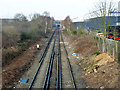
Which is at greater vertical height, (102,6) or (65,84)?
(102,6)

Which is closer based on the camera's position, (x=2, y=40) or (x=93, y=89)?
(x=93, y=89)

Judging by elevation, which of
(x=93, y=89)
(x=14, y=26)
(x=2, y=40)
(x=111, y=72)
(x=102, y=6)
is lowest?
(x=93, y=89)

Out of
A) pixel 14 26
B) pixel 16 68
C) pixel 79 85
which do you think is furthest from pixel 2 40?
pixel 79 85

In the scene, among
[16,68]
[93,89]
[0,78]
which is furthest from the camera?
[16,68]

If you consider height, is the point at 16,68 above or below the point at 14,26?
below

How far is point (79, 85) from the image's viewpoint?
8539 mm

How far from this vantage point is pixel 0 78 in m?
9.23

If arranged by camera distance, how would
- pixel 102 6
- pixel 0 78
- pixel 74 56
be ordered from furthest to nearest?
1. pixel 74 56
2. pixel 102 6
3. pixel 0 78

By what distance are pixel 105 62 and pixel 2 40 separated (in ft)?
32.9

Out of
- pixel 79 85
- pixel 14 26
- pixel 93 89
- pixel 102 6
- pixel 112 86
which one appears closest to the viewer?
pixel 112 86

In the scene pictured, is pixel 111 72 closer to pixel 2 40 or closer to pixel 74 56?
pixel 74 56

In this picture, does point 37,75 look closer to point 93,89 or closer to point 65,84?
point 65,84

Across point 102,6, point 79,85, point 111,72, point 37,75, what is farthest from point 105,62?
point 102,6

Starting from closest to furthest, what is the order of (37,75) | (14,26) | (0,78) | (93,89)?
1. (93,89)
2. (0,78)
3. (37,75)
4. (14,26)
